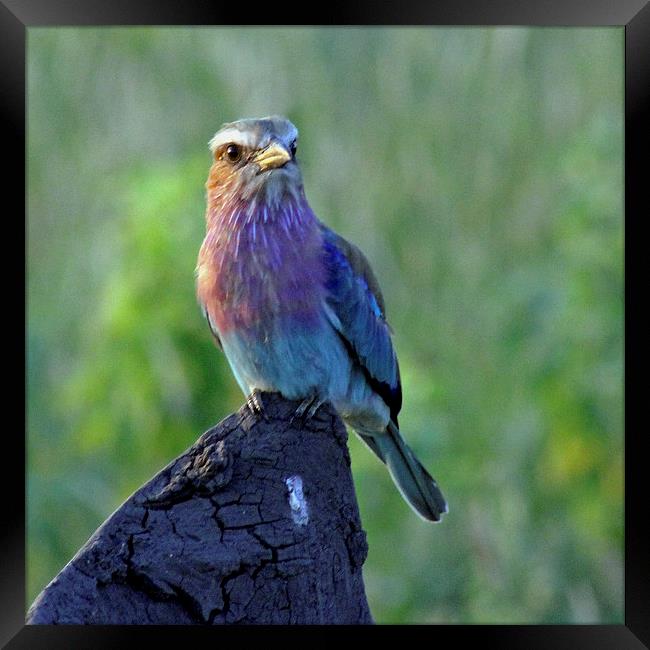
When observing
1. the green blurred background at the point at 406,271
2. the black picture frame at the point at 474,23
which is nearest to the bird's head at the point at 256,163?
the black picture frame at the point at 474,23

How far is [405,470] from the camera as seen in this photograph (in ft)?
18.0

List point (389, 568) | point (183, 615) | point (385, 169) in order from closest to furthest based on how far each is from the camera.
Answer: point (183, 615)
point (389, 568)
point (385, 169)

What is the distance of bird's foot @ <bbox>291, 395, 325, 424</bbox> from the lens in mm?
4383

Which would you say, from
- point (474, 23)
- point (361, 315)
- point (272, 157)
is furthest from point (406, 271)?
point (474, 23)

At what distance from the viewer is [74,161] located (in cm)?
801

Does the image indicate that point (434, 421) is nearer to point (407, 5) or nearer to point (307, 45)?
point (307, 45)

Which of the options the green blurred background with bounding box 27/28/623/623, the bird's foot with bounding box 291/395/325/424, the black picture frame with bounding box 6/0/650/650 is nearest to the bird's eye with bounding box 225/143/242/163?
the black picture frame with bounding box 6/0/650/650

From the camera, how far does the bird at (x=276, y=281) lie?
4.84m

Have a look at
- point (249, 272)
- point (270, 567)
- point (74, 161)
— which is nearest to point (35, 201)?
point (74, 161)

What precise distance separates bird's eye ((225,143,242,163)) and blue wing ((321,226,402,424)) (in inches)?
17.4

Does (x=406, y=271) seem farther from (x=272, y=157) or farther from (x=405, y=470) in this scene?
(x=272, y=157)

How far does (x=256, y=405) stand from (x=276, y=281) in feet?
1.82

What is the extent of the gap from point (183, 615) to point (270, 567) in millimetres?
277

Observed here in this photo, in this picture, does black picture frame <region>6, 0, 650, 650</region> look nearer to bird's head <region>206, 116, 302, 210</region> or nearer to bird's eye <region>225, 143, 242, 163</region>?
bird's head <region>206, 116, 302, 210</region>
